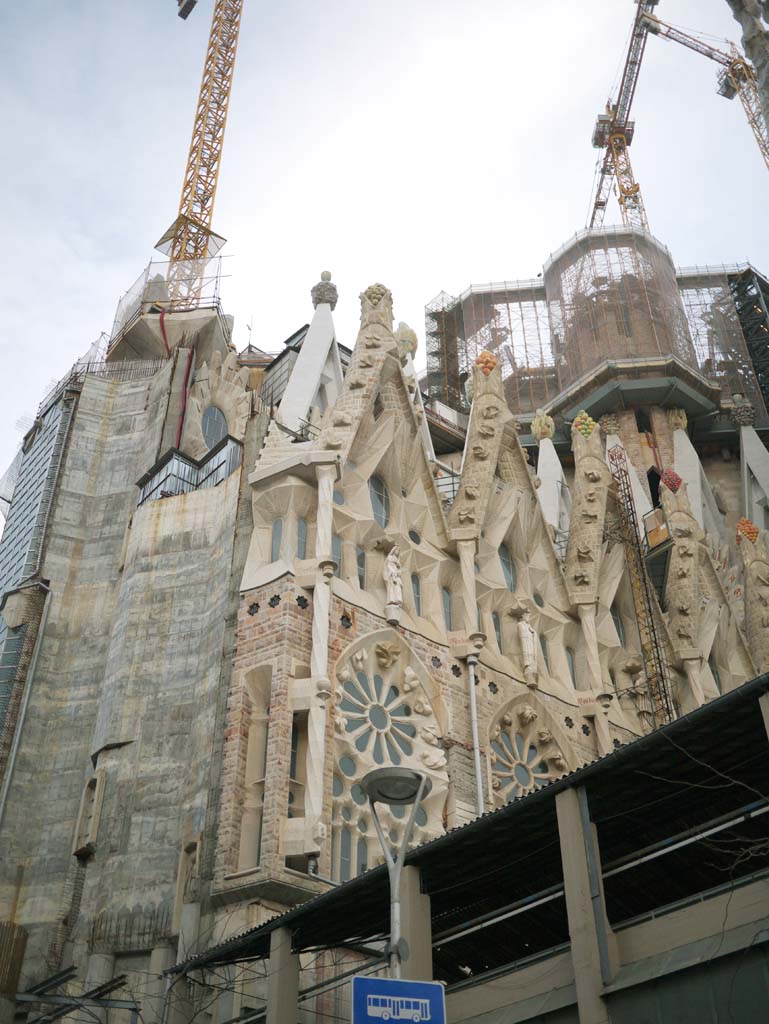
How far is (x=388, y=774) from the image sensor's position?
1367 centimetres

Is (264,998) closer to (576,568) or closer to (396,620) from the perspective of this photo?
(396,620)

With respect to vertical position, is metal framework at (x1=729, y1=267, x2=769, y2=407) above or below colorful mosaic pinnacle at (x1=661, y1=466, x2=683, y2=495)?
above

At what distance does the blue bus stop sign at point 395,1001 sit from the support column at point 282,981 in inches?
241

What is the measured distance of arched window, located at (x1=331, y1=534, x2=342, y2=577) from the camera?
27.4 metres

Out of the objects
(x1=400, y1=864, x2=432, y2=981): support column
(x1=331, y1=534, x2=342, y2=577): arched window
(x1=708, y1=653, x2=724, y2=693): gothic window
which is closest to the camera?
(x1=400, y1=864, x2=432, y2=981): support column

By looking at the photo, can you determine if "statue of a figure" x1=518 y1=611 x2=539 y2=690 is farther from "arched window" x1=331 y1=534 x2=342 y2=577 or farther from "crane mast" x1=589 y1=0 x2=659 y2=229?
"crane mast" x1=589 y1=0 x2=659 y2=229

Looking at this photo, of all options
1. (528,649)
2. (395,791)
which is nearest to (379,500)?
(528,649)

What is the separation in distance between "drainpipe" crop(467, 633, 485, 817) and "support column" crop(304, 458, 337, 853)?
14.2 feet

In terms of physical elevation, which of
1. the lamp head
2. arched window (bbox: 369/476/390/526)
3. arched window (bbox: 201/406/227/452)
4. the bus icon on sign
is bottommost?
the bus icon on sign

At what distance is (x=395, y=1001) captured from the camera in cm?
1137

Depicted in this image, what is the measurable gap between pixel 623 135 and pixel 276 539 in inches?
2658

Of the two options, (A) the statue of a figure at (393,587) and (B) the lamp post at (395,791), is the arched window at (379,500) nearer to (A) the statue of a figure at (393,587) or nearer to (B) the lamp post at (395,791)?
(A) the statue of a figure at (393,587)

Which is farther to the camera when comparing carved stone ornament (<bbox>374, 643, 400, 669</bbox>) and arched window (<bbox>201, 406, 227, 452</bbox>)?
arched window (<bbox>201, 406, 227, 452</bbox>)

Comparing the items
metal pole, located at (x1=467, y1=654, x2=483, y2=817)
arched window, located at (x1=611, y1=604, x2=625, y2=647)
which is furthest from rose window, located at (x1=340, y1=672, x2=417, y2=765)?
arched window, located at (x1=611, y1=604, x2=625, y2=647)
